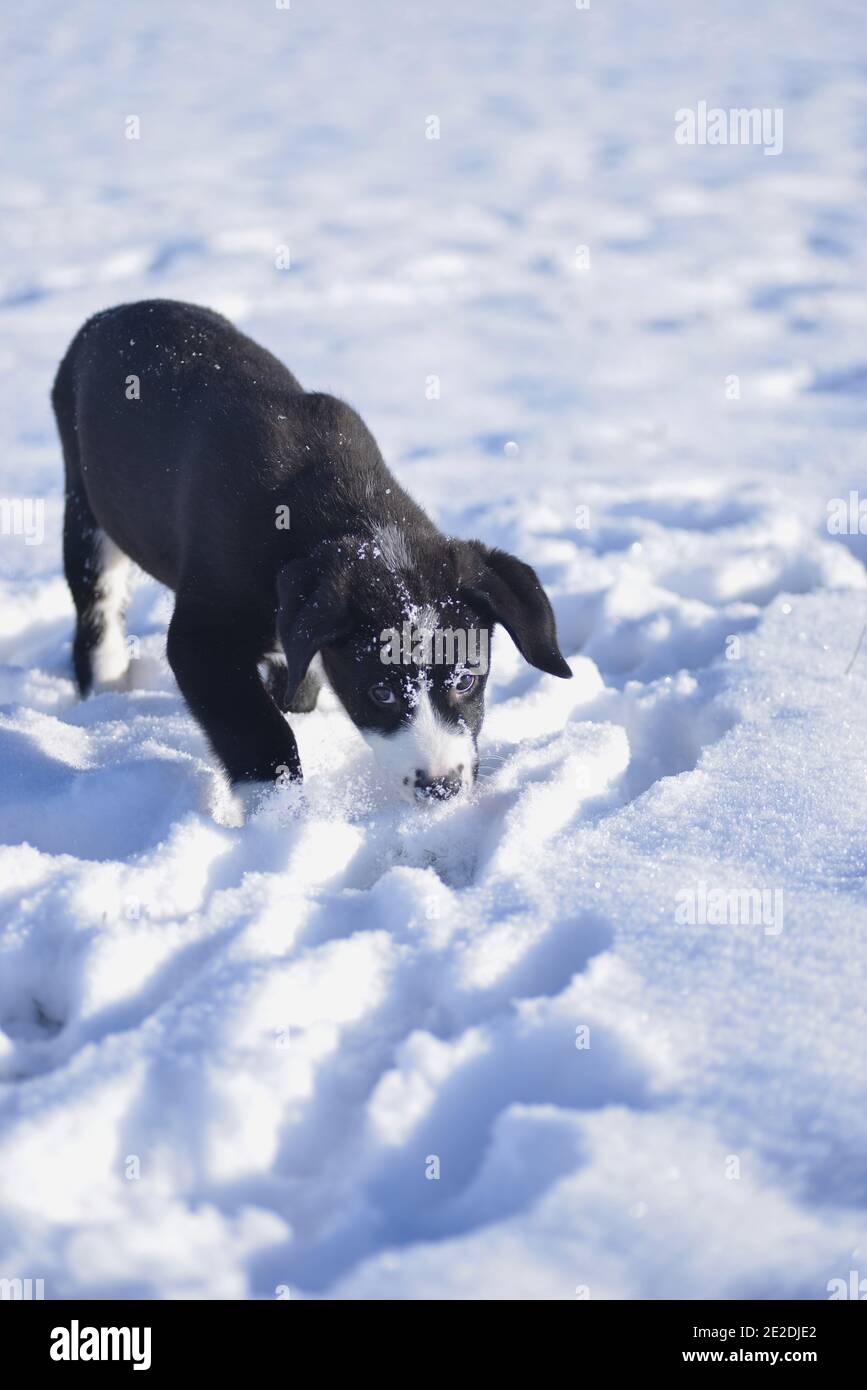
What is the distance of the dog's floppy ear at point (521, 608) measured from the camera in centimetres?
302

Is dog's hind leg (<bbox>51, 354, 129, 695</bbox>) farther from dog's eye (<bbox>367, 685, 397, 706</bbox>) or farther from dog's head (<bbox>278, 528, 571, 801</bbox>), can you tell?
dog's eye (<bbox>367, 685, 397, 706</bbox>)

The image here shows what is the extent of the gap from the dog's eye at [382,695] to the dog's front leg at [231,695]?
0.32 meters

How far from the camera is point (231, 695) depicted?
3.21 m

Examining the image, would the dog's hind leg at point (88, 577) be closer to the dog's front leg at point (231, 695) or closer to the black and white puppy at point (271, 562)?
the black and white puppy at point (271, 562)

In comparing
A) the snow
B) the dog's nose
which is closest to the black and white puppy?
the dog's nose

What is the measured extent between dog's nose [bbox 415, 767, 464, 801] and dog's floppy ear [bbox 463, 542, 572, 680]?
367 mm

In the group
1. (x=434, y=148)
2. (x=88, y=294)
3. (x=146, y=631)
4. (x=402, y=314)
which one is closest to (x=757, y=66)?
(x=434, y=148)

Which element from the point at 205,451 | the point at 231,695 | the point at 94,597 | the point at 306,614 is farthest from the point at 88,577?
the point at 306,614

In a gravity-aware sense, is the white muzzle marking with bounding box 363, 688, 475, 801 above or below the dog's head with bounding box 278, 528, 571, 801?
below

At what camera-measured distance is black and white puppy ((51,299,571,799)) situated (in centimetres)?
288

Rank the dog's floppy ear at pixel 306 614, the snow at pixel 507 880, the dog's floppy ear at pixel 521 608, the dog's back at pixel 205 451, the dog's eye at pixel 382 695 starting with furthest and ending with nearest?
the dog's back at pixel 205 451 < the dog's floppy ear at pixel 521 608 < the dog's eye at pixel 382 695 < the dog's floppy ear at pixel 306 614 < the snow at pixel 507 880

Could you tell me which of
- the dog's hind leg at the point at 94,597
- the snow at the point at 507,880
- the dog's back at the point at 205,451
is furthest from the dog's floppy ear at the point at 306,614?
the dog's hind leg at the point at 94,597

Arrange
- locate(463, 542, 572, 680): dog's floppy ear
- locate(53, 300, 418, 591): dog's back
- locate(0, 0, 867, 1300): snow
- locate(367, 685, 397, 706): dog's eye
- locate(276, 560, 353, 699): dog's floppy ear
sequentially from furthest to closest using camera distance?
locate(53, 300, 418, 591): dog's back → locate(463, 542, 572, 680): dog's floppy ear → locate(367, 685, 397, 706): dog's eye → locate(276, 560, 353, 699): dog's floppy ear → locate(0, 0, 867, 1300): snow
